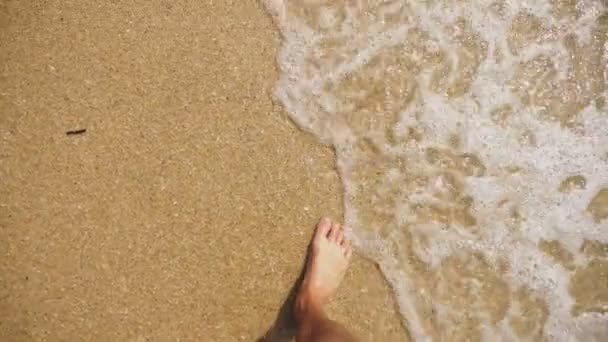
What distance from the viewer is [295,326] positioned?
208 centimetres

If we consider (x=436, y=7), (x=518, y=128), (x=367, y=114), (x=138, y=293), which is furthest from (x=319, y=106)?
(x=138, y=293)

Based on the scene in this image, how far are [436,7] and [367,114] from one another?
1.77 feet

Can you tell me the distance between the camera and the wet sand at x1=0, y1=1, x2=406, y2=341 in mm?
1993

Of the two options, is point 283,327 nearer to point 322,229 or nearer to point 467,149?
point 322,229

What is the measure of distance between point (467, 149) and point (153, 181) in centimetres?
124

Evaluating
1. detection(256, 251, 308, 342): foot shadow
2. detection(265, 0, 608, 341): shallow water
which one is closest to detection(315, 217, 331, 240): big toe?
detection(265, 0, 608, 341): shallow water

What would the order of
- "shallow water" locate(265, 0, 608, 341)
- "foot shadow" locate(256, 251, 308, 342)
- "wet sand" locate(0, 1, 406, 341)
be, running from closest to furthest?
"wet sand" locate(0, 1, 406, 341) < "foot shadow" locate(256, 251, 308, 342) < "shallow water" locate(265, 0, 608, 341)

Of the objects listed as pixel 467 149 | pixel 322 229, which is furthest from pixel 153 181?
pixel 467 149

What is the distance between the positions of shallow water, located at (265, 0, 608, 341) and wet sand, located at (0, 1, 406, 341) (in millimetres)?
137

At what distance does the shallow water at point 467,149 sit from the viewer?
7.23 feet

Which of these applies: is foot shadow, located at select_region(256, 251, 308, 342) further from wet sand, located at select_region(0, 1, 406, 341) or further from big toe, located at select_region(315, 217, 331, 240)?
big toe, located at select_region(315, 217, 331, 240)

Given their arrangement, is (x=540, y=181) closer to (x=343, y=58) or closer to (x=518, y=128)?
(x=518, y=128)

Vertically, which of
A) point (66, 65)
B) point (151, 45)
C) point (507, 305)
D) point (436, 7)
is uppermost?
point (436, 7)

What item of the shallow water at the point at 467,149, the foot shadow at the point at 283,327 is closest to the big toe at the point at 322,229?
the shallow water at the point at 467,149
